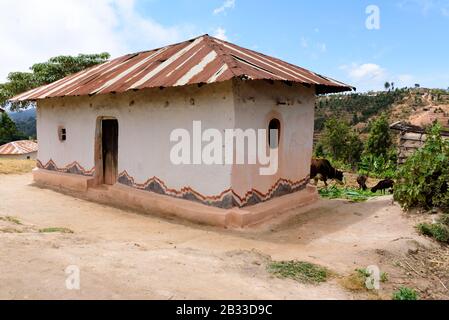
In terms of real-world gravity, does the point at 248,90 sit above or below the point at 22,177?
above

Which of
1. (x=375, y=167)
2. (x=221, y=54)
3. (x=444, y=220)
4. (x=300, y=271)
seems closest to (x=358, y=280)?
(x=300, y=271)

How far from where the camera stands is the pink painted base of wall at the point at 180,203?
23.2 feet

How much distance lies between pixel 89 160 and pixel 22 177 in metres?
4.40

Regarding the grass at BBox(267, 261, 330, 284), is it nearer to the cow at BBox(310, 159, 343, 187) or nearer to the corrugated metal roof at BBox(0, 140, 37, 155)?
the cow at BBox(310, 159, 343, 187)

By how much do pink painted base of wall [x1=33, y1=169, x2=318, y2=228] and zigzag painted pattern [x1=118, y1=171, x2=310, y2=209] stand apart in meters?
0.10

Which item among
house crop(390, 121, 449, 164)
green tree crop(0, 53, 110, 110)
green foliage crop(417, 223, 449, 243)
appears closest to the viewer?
green foliage crop(417, 223, 449, 243)

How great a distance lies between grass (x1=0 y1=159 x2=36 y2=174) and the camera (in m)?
13.7

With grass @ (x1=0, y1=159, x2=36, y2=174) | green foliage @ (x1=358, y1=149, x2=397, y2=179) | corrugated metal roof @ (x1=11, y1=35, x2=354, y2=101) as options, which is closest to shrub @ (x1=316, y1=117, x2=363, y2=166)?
green foliage @ (x1=358, y1=149, x2=397, y2=179)

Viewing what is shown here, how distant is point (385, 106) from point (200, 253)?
58.7 meters

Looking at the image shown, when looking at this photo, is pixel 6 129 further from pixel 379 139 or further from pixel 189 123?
pixel 189 123

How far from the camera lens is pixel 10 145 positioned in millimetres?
36844

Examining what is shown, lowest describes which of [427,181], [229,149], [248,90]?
[427,181]
